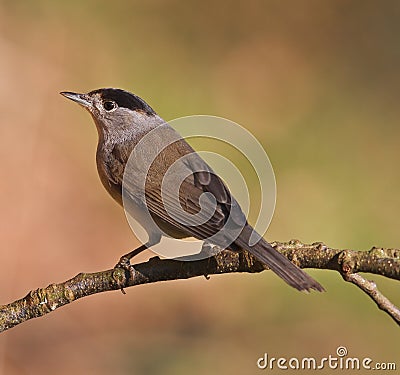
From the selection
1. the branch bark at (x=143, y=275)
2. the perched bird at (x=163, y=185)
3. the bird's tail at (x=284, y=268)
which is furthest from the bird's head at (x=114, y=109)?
the bird's tail at (x=284, y=268)

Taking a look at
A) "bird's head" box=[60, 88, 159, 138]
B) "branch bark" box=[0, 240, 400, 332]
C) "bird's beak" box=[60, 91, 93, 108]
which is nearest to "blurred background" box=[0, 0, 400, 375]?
"bird's head" box=[60, 88, 159, 138]

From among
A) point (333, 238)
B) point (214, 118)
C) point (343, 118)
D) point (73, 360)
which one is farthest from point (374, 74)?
point (73, 360)

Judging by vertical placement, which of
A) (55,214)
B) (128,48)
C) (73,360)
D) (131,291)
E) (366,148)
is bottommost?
(73,360)

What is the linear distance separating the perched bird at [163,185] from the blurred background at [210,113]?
200 centimetres

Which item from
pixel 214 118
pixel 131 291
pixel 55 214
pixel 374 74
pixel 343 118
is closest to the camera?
pixel 131 291

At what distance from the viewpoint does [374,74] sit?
324 inches

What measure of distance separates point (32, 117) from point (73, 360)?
2615 millimetres

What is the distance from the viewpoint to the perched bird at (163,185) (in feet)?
9.86

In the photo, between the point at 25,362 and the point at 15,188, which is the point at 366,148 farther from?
the point at 25,362

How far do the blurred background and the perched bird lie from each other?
200 centimetres

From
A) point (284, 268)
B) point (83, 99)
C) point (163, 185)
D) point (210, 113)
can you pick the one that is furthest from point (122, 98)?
point (210, 113)

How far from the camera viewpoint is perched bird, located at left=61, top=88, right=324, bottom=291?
3.01 m

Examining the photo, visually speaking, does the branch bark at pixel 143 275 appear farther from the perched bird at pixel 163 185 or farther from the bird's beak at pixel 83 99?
the bird's beak at pixel 83 99

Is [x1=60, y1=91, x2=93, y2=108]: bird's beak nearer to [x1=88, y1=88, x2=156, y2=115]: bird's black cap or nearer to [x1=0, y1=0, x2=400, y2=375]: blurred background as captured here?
[x1=88, y1=88, x2=156, y2=115]: bird's black cap
